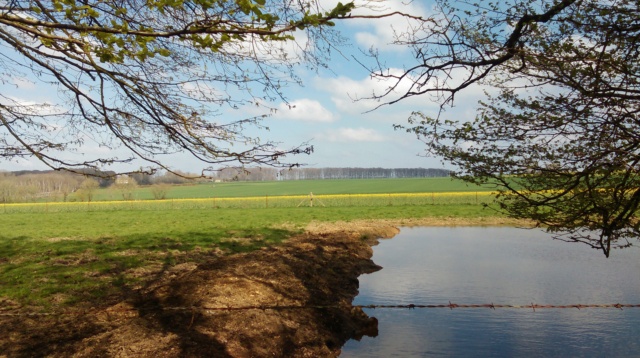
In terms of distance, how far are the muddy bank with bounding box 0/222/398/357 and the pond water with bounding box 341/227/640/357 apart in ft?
2.35

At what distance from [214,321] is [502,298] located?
20.1 ft

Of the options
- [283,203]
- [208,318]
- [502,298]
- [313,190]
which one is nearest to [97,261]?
[208,318]

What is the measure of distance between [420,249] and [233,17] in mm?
13824

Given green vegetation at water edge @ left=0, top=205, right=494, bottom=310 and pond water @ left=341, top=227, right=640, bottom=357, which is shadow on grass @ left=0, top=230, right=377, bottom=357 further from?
pond water @ left=341, top=227, right=640, bottom=357

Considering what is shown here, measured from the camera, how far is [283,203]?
4050cm

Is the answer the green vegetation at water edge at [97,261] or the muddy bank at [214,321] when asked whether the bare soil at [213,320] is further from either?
the green vegetation at water edge at [97,261]

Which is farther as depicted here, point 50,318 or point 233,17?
point 50,318

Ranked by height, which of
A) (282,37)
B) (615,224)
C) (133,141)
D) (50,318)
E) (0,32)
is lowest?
(50,318)

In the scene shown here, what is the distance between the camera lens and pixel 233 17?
4.71 m

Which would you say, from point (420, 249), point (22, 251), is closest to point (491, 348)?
point (420, 249)

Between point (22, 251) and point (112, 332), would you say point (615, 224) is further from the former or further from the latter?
point (22, 251)

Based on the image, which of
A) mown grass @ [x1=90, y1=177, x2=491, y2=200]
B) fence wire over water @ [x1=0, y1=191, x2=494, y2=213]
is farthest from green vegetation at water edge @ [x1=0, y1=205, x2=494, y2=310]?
mown grass @ [x1=90, y1=177, x2=491, y2=200]

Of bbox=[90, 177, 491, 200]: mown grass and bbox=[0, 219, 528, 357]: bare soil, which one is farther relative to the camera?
bbox=[90, 177, 491, 200]: mown grass

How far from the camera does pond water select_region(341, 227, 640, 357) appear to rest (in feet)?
23.7
